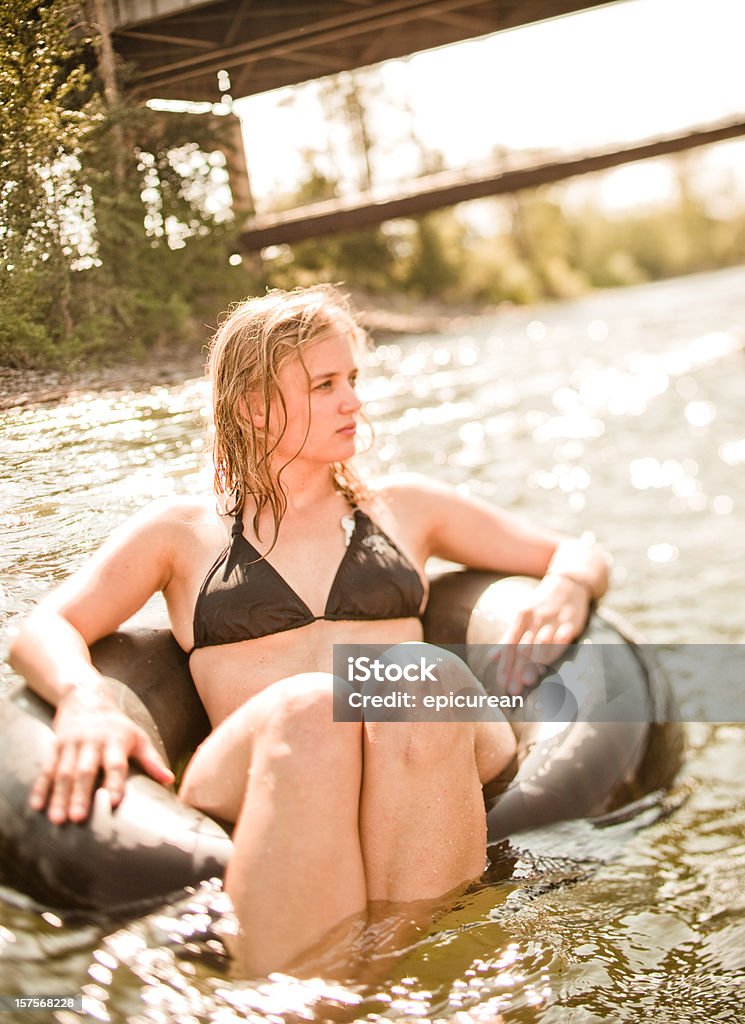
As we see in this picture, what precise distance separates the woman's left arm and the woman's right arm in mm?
520

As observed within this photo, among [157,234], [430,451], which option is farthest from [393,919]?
[430,451]

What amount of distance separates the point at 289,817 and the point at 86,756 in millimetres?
305

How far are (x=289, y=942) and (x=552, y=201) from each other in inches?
302

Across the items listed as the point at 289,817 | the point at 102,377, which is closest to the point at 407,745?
the point at 289,817

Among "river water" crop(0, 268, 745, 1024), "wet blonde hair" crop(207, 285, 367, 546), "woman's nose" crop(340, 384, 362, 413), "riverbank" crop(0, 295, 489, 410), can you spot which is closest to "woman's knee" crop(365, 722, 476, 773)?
"river water" crop(0, 268, 745, 1024)

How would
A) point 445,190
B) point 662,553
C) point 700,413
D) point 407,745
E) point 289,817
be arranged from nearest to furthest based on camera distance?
point 289,817
point 407,745
point 445,190
point 662,553
point 700,413

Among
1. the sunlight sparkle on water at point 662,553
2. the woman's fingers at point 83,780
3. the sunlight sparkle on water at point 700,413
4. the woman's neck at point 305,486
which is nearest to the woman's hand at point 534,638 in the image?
the woman's neck at point 305,486

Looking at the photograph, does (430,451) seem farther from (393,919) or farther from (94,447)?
(393,919)

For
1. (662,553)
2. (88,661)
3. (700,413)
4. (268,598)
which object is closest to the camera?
(88,661)

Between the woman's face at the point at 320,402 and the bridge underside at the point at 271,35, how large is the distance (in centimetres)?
66

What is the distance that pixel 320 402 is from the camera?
179 cm

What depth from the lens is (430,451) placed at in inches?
150

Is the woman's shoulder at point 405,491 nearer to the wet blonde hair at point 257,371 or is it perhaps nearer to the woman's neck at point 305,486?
the woman's neck at point 305,486

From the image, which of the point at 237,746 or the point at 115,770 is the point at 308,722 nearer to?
the point at 237,746
